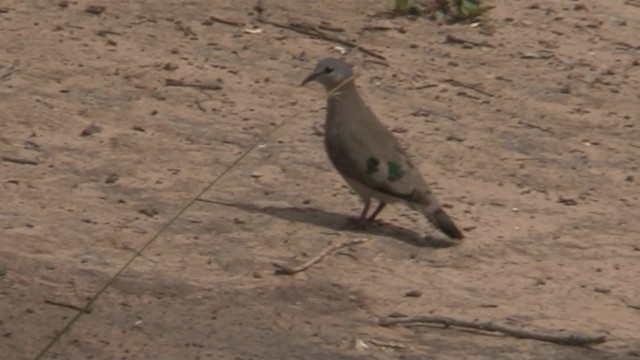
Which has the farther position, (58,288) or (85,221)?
(85,221)

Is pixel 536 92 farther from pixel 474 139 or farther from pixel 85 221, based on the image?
pixel 85 221

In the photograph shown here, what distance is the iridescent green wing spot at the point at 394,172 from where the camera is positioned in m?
7.51

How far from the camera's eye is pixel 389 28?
10008 mm

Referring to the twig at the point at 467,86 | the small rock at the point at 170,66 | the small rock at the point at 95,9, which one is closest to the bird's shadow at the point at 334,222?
the small rock at the point at 170,66

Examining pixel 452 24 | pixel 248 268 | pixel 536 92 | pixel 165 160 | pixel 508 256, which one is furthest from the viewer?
pixel 452 24

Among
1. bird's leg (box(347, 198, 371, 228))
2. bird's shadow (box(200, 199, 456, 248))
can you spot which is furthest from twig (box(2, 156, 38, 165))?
bird's leg (box(347, 198, 371, 228))

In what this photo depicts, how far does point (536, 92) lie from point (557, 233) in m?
1.92

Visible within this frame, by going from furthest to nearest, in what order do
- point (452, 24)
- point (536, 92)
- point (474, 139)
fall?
point (452, 24)
point (536, 92)
point (474, 139)

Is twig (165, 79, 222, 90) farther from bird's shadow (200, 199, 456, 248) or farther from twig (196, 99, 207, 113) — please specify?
bird's shadow (200, 199, 456, 248)

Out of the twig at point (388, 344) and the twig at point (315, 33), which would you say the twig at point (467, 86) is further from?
the twig at point (388, 344)

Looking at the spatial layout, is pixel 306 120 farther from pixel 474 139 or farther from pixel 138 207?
pixel 138 207

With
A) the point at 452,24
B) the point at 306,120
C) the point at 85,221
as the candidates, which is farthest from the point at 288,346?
the point at 452,24

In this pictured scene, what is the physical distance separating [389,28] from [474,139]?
4.81 feet

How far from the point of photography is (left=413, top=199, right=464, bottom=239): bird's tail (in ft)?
24.3
